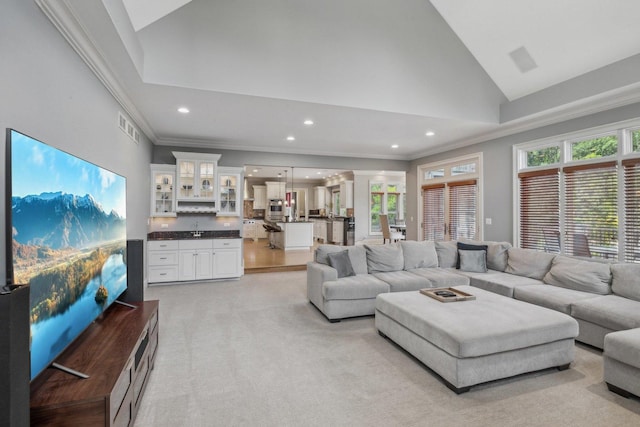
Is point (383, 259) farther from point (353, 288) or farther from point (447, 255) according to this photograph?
point (447, 255)

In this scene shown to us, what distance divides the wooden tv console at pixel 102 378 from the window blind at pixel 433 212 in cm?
596

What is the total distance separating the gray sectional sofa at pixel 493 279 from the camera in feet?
10.2

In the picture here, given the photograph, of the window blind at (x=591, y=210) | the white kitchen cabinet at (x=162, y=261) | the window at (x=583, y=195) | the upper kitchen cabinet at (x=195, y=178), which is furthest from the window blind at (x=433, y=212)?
the white kitchen cabinet at (x=162, y=261)

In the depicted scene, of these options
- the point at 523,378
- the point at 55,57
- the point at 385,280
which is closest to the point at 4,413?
the point at 55,57

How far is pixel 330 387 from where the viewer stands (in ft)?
7.72

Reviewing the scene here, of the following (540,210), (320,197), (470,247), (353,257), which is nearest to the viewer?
(353,257)

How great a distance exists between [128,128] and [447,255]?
4.94 metres

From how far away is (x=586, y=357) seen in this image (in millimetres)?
2881

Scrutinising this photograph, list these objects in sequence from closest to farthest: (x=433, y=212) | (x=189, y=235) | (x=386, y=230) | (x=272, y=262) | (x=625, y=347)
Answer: (x=625, y=347) → (x=189, y=235) → (x=433, y=212) → (x=272, y=262) → (x=386, y=230)

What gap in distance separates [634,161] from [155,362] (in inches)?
221

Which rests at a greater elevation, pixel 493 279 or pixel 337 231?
pixel 337 231

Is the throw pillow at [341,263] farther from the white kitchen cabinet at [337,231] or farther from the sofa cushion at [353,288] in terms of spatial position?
the white kitchen cabinet at [337,231]

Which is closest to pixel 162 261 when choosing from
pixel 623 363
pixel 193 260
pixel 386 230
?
pixel 193 260

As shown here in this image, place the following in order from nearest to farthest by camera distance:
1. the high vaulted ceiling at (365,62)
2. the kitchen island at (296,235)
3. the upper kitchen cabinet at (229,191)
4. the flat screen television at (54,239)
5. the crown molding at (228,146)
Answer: the flat screen television at (54,239) < the high vaulted ceiling at (365,62) < the crown molding at (228,146) < the upper kitchen cabinet at (229,191) < the kitchen island at (296,235)
